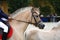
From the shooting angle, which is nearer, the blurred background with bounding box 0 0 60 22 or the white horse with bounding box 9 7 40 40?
the white horse with bounding box 9 7 40 40

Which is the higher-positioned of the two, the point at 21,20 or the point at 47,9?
the point at 21,20

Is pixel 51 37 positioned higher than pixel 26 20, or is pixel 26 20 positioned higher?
pixel 26 20

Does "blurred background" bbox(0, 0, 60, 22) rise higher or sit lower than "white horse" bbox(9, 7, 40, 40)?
lower

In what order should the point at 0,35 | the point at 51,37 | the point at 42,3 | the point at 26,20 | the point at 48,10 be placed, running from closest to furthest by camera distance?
the point at 0,35 < the point at 26,20 < the point at 51,37 < the point at 42,3 < the point at 48,10

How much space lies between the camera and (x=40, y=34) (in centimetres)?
884

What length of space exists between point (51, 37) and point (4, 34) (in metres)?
2.22

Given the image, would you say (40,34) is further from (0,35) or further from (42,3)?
(42,3)

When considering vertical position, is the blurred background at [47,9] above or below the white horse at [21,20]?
below

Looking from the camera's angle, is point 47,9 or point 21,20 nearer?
point 21,20

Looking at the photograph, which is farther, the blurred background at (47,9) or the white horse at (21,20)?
the blurred background at (47,9)

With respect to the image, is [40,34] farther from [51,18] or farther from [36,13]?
[51,18]

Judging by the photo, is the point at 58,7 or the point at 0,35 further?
the point at 58,7

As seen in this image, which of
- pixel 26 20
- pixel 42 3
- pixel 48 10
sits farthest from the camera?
pixel 48 10

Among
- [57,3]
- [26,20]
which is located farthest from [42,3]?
[26,20]
